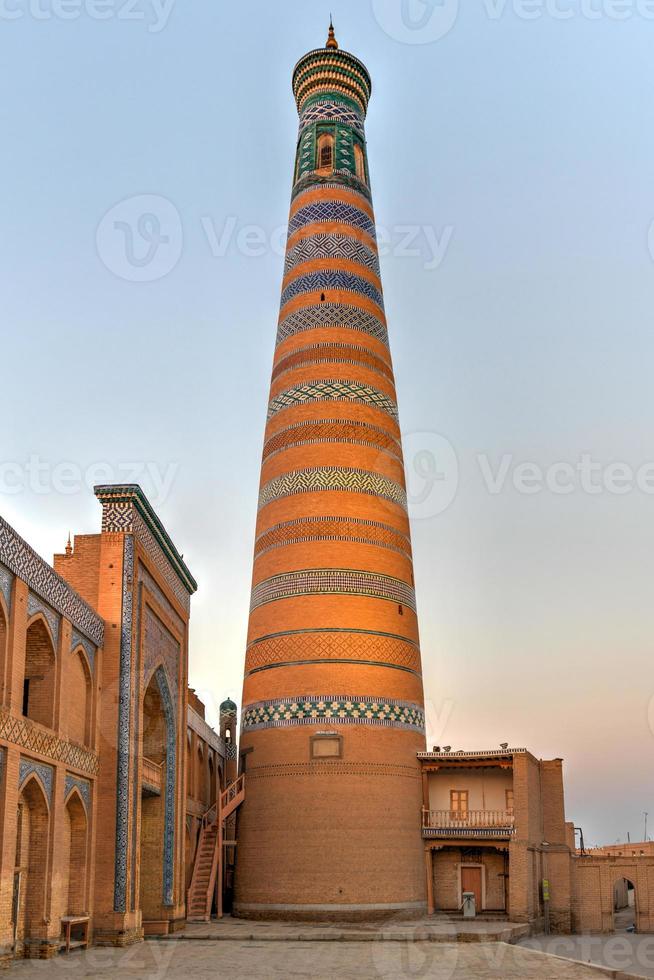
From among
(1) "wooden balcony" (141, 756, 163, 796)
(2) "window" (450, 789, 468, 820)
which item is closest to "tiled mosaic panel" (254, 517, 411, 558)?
(2) "window" (450, 789, 468, 820)

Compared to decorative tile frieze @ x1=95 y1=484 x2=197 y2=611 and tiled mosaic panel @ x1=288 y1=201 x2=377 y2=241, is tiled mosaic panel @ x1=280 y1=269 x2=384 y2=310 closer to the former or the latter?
tiled mosaic panel @ x1=288 y1=201 x2=377 y2=241

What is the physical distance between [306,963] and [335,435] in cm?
1016

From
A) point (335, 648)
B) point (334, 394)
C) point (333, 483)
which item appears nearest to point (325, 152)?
point (334, 394)

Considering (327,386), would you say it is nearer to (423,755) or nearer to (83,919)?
(423,755)

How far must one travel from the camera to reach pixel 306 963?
1185cm

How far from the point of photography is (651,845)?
39.3 meters

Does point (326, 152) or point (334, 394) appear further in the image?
point (326, 152)

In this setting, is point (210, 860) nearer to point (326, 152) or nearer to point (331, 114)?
point (326, 152)

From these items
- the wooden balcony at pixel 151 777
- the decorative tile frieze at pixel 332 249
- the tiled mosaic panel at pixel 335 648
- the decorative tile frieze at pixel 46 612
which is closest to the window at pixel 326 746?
the tiled mosaic panel at pixel 335 648

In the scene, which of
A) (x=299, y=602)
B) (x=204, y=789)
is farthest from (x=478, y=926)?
(x=204, y=789)

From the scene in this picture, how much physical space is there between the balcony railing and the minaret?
0.32m

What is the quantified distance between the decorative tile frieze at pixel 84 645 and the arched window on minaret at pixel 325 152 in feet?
41.5

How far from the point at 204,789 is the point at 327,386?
8.34 metres

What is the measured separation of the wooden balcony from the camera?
48.5 ft
